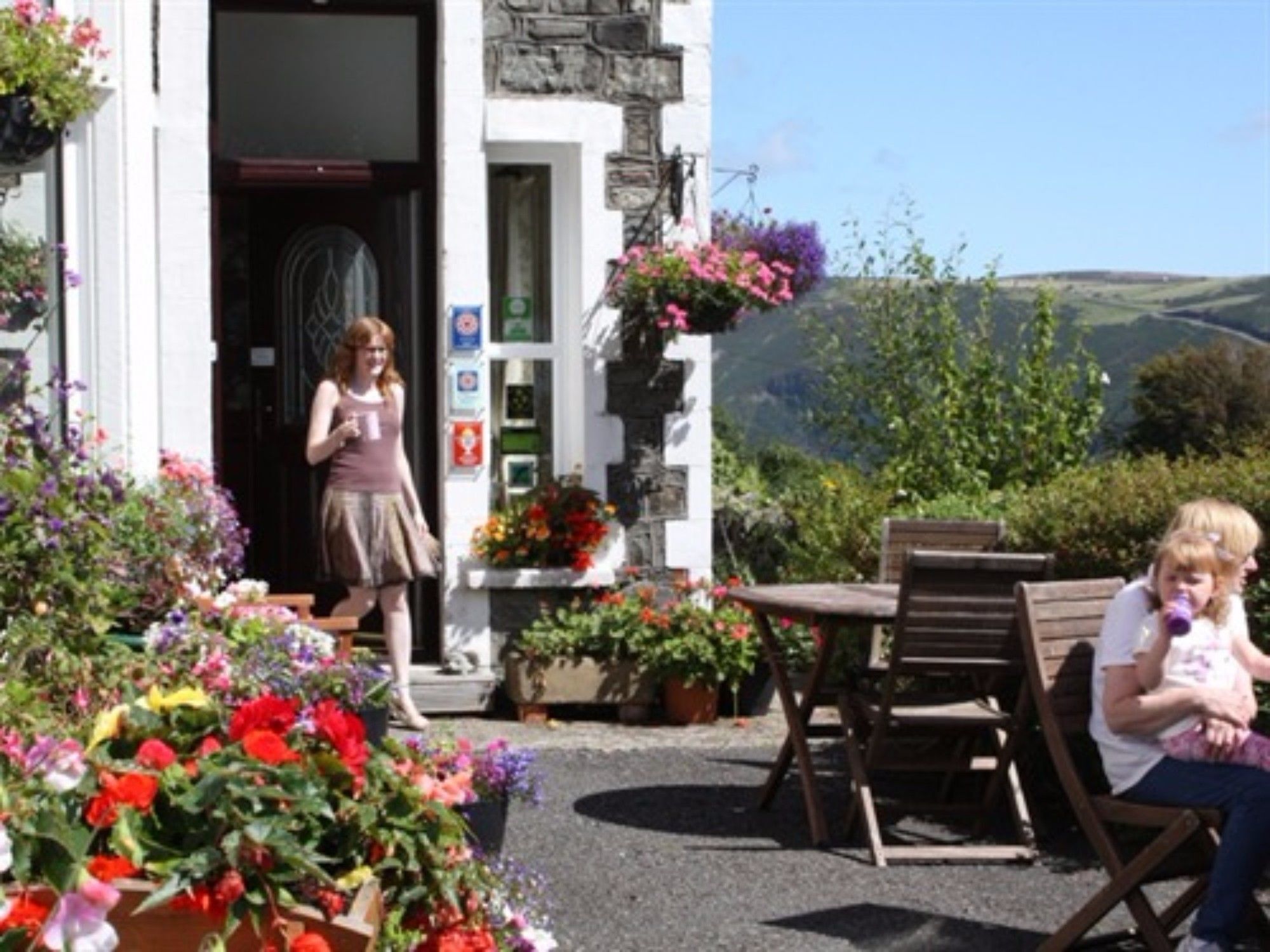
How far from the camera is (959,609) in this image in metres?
7.40

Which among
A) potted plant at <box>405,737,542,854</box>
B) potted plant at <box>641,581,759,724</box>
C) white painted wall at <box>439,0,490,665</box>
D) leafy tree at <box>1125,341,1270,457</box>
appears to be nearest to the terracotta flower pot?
potted plant at <box>641,581,759,724</box>

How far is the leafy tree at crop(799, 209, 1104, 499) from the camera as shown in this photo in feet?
47.2

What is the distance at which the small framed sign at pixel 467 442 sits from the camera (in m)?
10.4

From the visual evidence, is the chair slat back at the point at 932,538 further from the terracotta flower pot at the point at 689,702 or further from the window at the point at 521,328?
the window at the point at 521,328

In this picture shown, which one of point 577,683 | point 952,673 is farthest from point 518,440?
point 952,673

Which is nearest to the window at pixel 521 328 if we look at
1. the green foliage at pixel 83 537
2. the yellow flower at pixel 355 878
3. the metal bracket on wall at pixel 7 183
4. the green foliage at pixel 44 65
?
the green foliage at pixel 83 537

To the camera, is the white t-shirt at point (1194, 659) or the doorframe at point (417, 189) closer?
the white t-shirt at point (1194, 659)

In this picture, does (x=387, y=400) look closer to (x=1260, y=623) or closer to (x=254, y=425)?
(x=254, y=425)

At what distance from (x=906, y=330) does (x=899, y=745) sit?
22.5 feet

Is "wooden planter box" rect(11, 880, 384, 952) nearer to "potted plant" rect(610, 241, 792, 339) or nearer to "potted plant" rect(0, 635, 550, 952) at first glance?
"potted plant" rect(0, 635, 550, 952)

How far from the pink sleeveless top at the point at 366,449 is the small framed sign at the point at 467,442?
0.89 meters

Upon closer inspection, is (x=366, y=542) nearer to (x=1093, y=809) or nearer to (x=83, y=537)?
(x=83, y=537)

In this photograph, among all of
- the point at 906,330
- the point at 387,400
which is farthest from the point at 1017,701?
the point at 906,330

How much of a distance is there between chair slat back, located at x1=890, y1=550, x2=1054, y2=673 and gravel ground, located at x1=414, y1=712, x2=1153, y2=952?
644 millimetres
